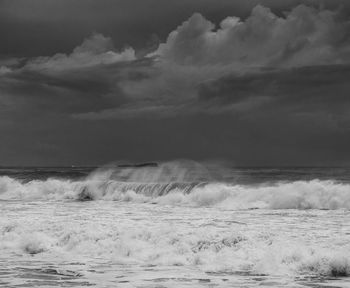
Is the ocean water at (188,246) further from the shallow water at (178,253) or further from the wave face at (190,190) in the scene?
the wave face at (190,190)

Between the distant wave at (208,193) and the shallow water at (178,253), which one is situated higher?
the distant wave at (208,193)

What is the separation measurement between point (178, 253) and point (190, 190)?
54.6 ft

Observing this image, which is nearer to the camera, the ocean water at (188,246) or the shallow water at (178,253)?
the shallow water at (178,253)

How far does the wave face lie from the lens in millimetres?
23875

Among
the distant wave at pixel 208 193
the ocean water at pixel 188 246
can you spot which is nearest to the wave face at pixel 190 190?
the distant wave at pixel 208 193

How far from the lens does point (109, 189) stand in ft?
111

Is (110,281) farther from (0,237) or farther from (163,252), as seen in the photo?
(0,237)

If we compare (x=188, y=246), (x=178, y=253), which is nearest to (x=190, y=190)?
(x=188, y=246)

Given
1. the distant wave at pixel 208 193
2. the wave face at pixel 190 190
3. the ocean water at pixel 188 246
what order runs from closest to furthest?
1. the ocean water at pixel 188 246
2. the distant wave at pixel 208 193
3. the wave face at pixel 190 190

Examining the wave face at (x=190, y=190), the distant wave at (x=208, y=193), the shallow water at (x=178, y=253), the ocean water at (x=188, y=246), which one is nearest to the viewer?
the shallow water at (x=178, y=253)

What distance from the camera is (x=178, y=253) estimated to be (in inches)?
514

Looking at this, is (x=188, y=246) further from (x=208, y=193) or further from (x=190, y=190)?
(x=190, y=190)

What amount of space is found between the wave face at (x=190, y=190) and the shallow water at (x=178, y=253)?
5173 millimetres

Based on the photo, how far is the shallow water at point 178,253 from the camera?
10.6 metres
